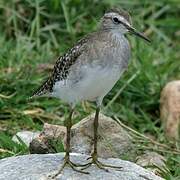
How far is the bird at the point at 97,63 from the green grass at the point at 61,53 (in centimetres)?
112

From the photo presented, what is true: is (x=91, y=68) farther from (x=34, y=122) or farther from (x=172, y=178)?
(x=34, y=122)

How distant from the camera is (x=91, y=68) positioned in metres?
5.67

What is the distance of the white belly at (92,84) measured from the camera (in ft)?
18.5

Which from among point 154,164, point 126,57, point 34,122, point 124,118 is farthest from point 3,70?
point 126,57

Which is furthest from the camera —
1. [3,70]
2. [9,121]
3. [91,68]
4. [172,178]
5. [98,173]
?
[3,70]

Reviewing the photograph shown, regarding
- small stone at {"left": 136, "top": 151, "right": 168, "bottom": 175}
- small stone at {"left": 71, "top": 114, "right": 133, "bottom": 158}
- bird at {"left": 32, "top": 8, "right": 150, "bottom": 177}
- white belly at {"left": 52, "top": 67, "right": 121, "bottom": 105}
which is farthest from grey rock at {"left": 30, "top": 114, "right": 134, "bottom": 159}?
white belly at {"left": 52, "top": 67, "right": 121, "bottom": 105}

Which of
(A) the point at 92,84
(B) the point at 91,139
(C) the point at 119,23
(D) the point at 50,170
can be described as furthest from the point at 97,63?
(B) the point at 91,139

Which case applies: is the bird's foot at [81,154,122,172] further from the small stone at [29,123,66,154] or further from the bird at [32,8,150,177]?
the small stone at [29,123,66,154]

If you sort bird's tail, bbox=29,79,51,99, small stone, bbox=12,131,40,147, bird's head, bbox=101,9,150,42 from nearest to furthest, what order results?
bird's head, bbox=101,9,150,42, bird's tail, bbox=29,79,51,99, small stone, bbox=12,131,40,147

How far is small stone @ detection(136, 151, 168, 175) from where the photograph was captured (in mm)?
6773

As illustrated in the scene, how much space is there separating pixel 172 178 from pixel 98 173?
0.74 metres

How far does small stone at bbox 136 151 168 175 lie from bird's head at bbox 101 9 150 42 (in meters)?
1.34

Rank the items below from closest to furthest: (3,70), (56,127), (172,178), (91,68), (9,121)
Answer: (91,68)
(172,178)
(56,127)
(9,121)
(3,70)

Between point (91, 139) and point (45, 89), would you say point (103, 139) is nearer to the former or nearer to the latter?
point (91, 139)
